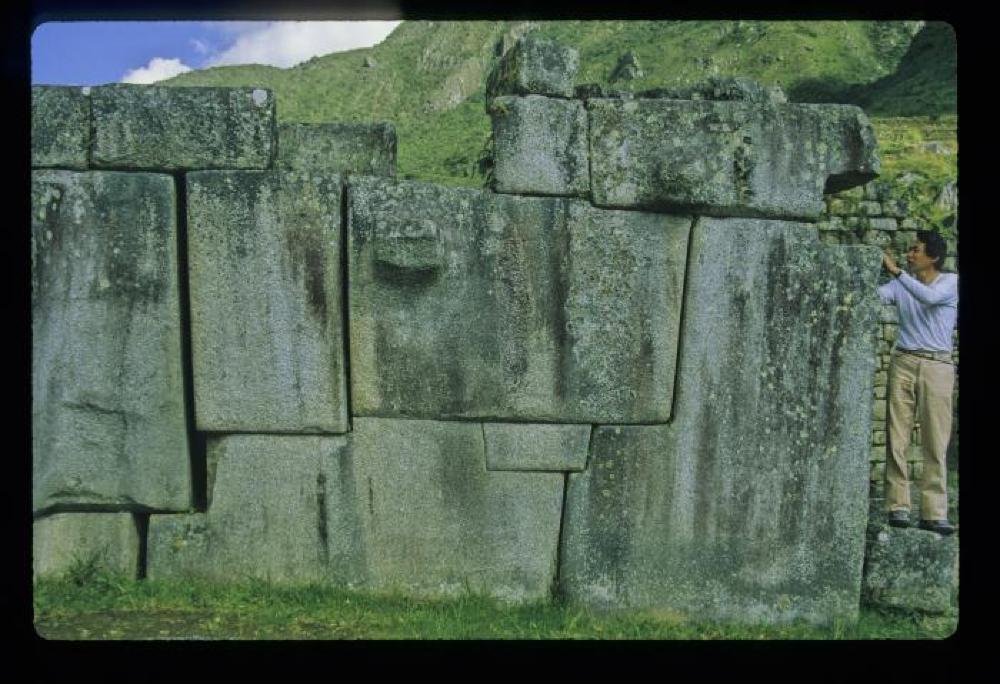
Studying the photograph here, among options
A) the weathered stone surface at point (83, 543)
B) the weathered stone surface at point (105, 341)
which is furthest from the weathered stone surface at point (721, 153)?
the weathered stone surface at point (83, 543)

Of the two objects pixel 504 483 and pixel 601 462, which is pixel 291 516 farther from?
pixel 601 462

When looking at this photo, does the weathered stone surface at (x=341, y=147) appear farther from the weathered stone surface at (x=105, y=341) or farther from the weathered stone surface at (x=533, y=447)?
the weathered stone surface at (x=533, y=447)

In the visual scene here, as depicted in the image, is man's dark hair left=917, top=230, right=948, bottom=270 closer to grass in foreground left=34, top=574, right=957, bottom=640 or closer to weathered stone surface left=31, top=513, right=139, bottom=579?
grass in foreground left=34, top=574, right=957, bottom=640

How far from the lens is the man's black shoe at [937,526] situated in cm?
526

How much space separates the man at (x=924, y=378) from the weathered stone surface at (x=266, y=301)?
3382mm

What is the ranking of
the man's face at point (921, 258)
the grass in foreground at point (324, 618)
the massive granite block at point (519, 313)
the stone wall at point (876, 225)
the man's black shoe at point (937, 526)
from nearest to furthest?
1. the grass in foreground at point (324, 618)
2. the massive granite block at point (519, 313)
3. the man's black shoe at point (937, 526)
4. the man's face at point (921, 258)
5. the stone wall at point (876, 225)

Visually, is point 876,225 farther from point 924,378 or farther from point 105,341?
point 105,341

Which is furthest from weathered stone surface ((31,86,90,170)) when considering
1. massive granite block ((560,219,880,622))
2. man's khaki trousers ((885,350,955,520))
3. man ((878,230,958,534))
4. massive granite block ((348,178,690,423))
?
man's khaki trousers ((885,350,955,520))

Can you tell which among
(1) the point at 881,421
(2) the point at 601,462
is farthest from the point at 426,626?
(1) the point at 881,421

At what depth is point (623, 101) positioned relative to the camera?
4812mm

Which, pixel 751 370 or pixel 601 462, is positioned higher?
pixel 751 370

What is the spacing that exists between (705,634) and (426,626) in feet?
5.00

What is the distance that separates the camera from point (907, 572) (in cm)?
505

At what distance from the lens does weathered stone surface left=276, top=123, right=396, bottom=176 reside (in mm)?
5066
